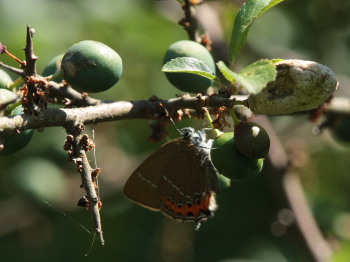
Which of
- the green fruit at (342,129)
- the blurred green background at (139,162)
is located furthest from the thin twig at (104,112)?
the blurred green background at (139,162)

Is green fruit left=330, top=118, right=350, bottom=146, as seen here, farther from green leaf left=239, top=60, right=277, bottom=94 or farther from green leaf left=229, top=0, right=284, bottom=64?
green leaf left=239, top=60, right=277, bottom=94

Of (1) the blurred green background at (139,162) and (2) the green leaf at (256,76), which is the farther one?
(1) the blurred green background at (139,162)

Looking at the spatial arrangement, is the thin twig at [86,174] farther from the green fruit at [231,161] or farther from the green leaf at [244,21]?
the green leaf at [244,21]

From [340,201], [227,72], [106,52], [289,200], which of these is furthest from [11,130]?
[340,201]

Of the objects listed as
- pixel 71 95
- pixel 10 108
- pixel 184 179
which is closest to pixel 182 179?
pixel 184 179

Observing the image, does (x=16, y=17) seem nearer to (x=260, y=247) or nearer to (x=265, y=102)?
(x=260, y=247)
